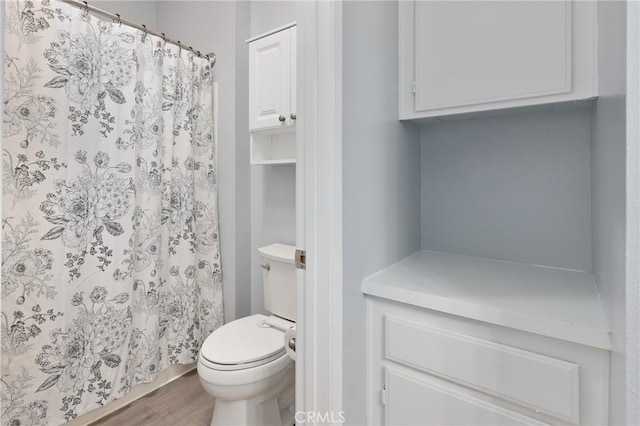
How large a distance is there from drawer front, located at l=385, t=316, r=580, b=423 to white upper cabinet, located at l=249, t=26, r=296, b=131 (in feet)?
3.74

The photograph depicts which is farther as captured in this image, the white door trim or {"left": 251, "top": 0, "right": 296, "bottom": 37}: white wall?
{"left": 251, "top": 0, "right": 296, "bottom": 37}: white wall

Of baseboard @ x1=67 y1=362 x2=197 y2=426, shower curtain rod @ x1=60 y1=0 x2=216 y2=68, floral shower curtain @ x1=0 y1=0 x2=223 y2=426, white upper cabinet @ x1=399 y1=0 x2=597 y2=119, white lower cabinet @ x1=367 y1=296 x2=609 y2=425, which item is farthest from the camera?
baseboard @ x1=67 y1=362 x2=197 y2=426

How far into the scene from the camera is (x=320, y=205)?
36.3 inches

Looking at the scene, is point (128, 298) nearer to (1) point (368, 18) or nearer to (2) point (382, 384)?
(2) point (382, 384)

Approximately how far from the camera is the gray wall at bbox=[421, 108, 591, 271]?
1.25 metres

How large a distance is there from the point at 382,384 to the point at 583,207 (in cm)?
95

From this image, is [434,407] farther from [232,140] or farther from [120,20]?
[120,20]

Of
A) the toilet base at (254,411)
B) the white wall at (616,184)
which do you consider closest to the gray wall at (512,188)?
the white wall at (616,184)

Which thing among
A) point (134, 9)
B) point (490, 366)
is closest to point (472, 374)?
point (490, 366)

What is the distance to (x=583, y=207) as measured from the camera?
1.23 meters

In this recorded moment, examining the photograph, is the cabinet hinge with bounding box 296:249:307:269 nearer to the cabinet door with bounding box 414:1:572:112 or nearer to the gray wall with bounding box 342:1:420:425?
the gray wall with bounding box 342:1:420:425

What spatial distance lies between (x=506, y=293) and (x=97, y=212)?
171 cm

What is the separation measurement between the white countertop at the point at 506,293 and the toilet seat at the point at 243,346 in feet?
2.16
